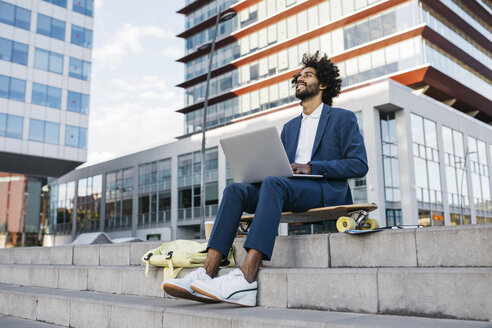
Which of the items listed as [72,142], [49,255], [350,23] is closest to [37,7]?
[72,142]

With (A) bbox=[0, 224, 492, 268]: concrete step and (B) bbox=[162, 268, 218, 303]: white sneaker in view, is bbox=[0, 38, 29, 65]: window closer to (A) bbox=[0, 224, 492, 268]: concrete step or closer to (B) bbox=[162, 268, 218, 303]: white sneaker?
(A) bbox=[0, 224, 492, 268]: concrete step

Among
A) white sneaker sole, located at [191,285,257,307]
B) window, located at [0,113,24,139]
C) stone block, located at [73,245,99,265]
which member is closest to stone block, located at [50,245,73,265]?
stone block, located at [73,245,99,265]

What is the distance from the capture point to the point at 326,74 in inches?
188

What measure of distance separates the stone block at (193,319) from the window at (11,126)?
96.1 feet

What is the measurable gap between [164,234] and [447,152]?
20859 mm

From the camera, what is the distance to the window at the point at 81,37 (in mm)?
33219

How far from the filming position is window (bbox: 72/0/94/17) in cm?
3359

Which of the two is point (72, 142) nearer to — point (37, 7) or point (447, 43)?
point (37, 7)

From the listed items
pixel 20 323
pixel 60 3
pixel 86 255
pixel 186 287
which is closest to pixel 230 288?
pixel 186 287

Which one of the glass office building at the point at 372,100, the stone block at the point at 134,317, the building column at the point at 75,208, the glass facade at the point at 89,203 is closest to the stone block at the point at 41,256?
the stone block at the point at 134,317

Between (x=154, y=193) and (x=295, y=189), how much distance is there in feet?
113

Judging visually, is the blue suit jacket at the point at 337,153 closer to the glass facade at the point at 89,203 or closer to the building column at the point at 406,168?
the building column at the point at 406,168

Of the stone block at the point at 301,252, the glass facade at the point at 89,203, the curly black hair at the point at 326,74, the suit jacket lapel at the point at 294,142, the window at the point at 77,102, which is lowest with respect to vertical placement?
the stone block at the point at 301,252

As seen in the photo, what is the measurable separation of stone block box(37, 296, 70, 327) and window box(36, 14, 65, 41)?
3086cm
